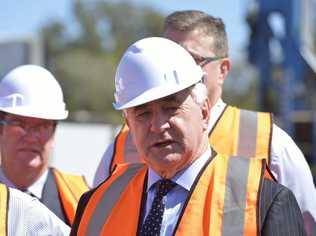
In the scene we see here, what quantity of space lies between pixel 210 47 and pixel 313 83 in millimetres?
14388

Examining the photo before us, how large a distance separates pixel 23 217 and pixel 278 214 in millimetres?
939

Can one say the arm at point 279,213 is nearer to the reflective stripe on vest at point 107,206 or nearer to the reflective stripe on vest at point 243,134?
the reflective stripe on vest at point 107,206

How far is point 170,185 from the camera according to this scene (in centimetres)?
247

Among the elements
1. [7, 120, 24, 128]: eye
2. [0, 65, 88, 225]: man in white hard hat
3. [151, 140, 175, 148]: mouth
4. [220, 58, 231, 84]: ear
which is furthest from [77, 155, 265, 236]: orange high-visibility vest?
[7, 120, 24, 128]: eye

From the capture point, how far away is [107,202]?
2.58 m

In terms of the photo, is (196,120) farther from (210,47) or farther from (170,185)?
(210,47)

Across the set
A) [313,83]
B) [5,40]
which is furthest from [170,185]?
[313,83]

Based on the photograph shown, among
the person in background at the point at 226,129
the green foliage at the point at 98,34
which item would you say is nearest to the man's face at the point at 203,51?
the person in background at the point at 226,129

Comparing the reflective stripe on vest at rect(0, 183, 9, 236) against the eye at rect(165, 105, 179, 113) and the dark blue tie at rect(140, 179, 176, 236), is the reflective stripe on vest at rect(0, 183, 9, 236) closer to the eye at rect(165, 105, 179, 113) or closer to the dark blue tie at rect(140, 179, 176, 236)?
the dark blue tie at rect(140, 179, 176, 236)

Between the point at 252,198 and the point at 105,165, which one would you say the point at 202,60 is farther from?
the point at 252,198

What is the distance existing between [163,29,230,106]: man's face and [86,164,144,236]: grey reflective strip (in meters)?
0.63

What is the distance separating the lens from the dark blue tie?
7.82 feet

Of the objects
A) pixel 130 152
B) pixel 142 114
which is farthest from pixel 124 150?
pixel 142 114

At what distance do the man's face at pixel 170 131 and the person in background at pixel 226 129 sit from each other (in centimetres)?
65
